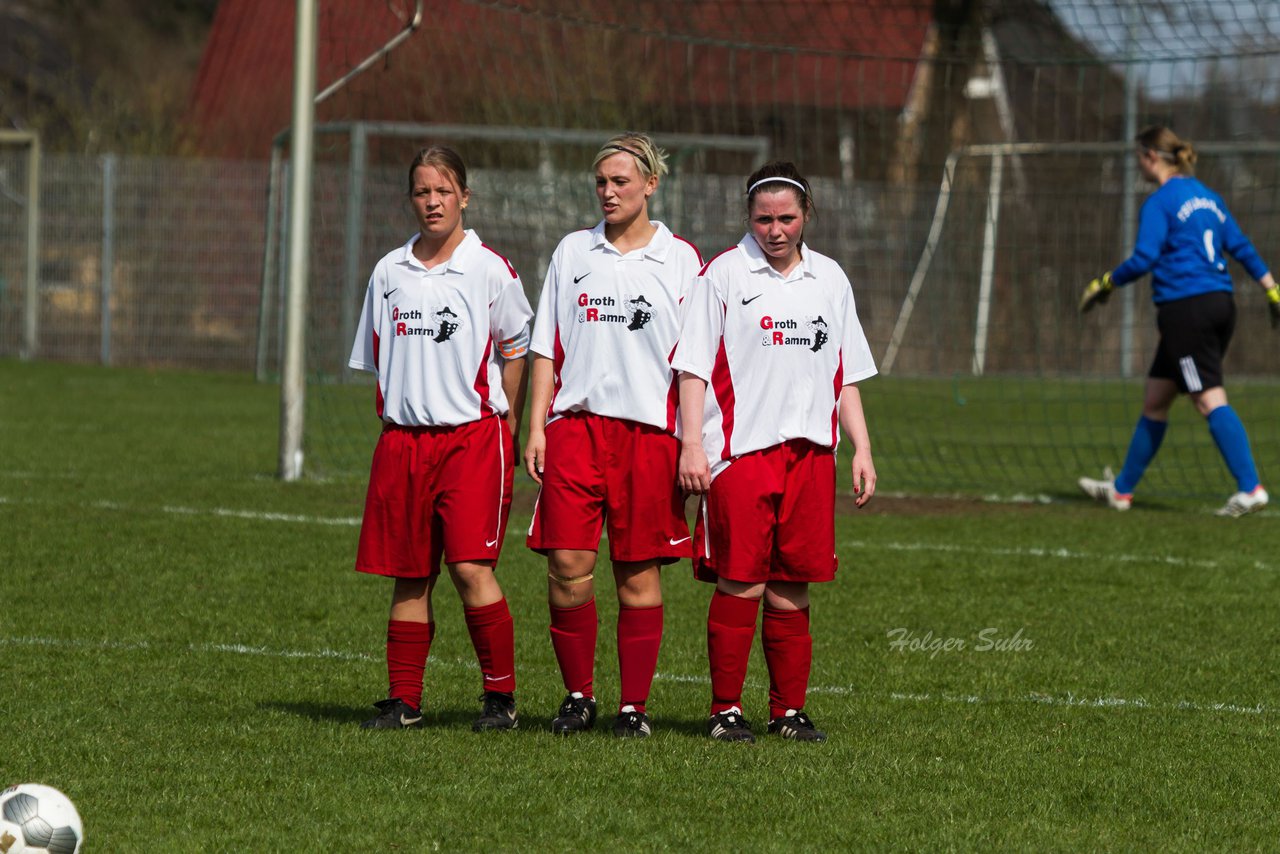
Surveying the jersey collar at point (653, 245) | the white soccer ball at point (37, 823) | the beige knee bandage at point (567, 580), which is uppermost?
the jersey collar at point (653, 245)

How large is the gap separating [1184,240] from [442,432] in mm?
6256

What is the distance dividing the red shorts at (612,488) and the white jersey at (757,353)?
18 cm

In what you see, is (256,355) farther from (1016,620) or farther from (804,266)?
(804,266)

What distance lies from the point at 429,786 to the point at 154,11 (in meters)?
39.4

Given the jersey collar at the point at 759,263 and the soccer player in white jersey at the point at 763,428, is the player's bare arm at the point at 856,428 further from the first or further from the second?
the jersey collar at the point at 759,263

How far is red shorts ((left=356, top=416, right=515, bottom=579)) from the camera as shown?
509cm

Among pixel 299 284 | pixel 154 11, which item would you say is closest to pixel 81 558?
pixel 299 284

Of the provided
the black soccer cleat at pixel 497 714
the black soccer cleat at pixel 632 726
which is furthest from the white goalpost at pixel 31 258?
the black soccer cleat at pixel 632 726

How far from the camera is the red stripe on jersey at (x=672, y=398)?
16.7ft

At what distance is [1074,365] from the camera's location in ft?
60.6

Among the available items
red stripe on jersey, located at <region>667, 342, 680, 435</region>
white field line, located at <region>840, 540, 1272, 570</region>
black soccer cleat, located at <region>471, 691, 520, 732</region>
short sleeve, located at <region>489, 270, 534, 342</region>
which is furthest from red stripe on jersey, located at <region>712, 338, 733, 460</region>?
white field line, located at <region>840, 540, 1272, 570</region>

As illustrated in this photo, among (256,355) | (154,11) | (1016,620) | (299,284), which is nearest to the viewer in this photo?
(1016,620)

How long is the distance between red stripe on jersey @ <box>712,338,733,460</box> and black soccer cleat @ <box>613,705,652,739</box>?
2.61 feet

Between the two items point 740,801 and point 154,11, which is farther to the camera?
point 154,11
